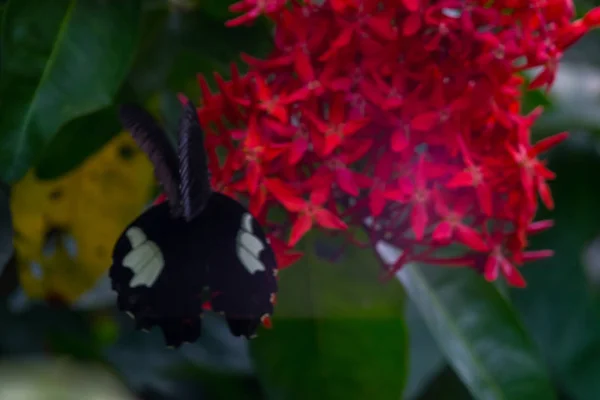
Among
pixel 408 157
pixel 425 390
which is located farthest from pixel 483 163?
pixel 425 390

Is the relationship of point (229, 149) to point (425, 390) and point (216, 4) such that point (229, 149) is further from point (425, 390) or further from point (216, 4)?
point (425, 390)

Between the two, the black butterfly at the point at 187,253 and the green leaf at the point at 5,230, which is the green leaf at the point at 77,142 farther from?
the black butterfly at the point at 187,253

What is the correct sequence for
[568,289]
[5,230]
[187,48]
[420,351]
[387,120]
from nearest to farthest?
[387,120] < [5,230] < [187,48] < [420,351] < [568,289]

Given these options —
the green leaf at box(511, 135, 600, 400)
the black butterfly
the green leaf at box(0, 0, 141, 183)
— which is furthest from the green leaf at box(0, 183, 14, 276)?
the green leaf at box(511, 135, 600, 400)

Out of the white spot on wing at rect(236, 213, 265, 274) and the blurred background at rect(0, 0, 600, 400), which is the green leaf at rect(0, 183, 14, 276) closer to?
the blurred background at rect(0, 0, 600, 400)

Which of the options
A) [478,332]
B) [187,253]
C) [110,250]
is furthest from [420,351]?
[187,253]

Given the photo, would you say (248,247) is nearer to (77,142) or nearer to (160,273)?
(160,273)
